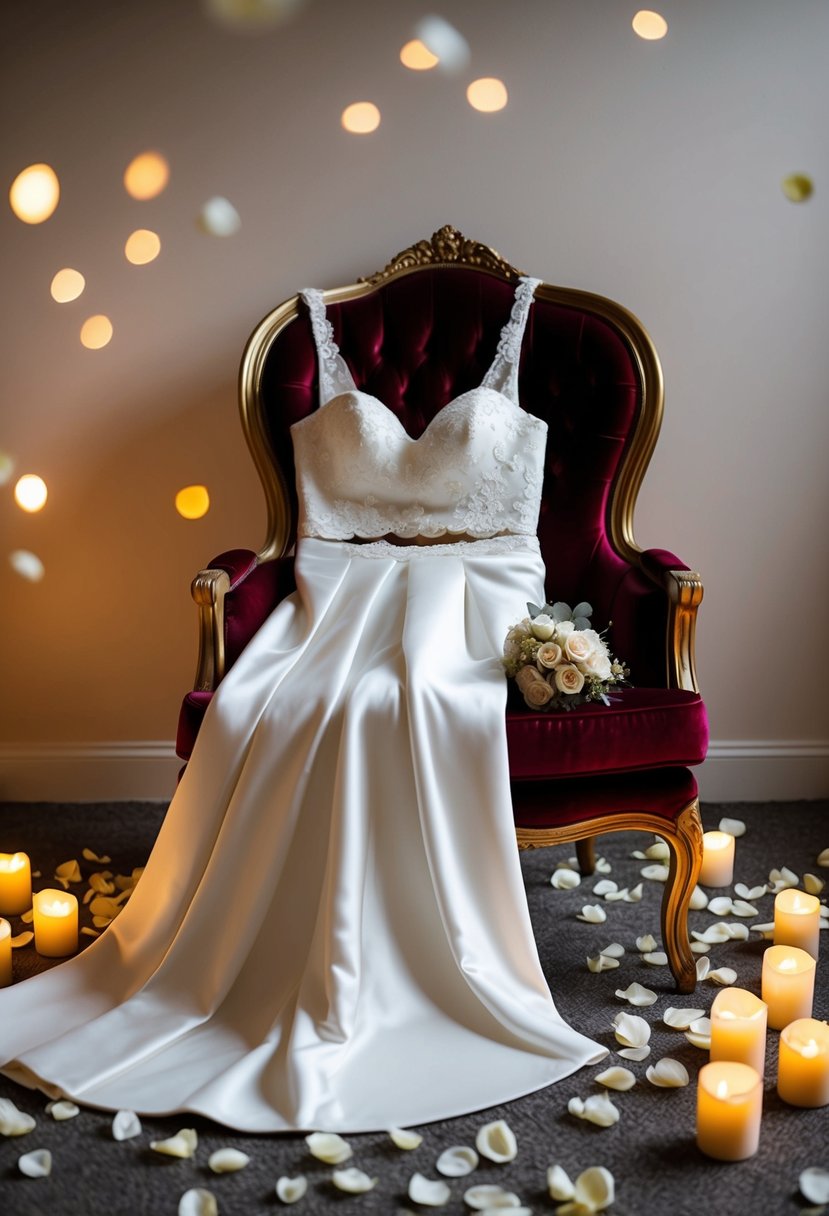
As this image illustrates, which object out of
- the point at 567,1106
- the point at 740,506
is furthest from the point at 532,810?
the point at 740,506

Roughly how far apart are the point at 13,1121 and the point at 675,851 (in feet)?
3.76

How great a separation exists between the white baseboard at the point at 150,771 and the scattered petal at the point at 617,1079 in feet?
4.65

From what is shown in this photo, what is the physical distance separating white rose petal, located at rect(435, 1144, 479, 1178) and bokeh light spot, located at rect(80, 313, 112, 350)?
2.13 meters

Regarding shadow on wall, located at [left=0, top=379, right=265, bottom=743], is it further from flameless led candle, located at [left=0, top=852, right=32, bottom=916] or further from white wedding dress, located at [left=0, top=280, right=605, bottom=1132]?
white wedding dress, located at [left=0, top=280, right=605, bottom=1132]

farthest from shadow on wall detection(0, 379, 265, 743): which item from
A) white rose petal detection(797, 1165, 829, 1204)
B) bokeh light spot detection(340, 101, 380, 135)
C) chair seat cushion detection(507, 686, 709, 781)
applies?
Answer: white rose petal detection(797, 1165, 829, 1204)

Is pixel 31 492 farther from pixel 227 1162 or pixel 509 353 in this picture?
pixel 227 1162

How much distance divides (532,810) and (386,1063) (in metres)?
0.47

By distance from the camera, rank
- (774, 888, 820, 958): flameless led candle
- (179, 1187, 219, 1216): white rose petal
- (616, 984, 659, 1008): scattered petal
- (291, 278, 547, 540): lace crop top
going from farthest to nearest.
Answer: (291, 278, 547, 540): lace crop top → (774, 888, 820, 958): flameless led candle → (616, 984, 659, 1008): scattered petal → (179, 1187, 219, 1216): white rose petal

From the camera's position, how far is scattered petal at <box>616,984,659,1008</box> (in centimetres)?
189

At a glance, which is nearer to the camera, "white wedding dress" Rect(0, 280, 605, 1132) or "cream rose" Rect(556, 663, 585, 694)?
"white wedding dress" Rect(0, 280, 605, 1132)

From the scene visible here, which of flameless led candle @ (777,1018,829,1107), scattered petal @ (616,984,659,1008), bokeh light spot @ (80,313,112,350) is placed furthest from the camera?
bokeh light spot @ (80,313,112,350)

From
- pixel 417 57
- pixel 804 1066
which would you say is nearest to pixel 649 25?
pixel 417 57

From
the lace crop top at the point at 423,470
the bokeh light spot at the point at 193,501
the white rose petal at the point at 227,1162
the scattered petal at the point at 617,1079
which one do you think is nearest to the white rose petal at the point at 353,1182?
the white rose petal at the point at 227,1162

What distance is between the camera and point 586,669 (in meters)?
1.83
